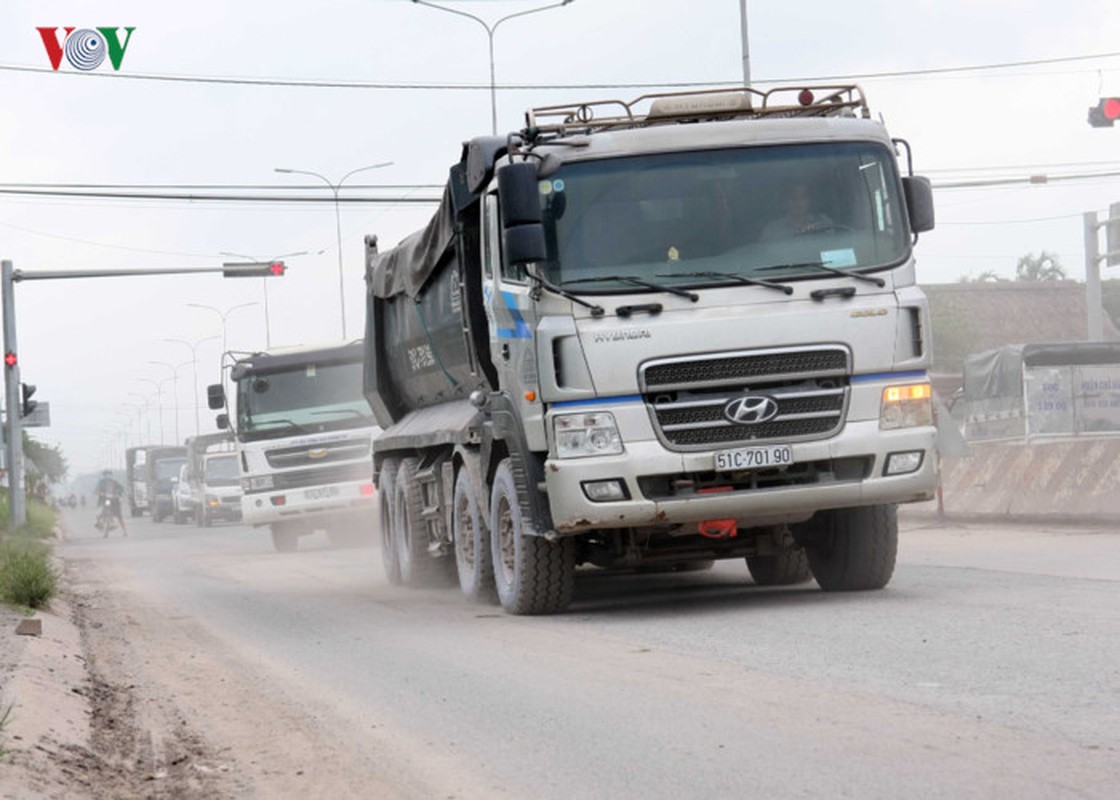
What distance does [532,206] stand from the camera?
11398 mm

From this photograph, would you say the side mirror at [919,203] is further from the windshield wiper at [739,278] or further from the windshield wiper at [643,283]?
the windshield wiper at [643,283]

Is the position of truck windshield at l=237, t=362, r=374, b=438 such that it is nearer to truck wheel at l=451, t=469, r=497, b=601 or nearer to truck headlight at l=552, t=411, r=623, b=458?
truck wheel at l=451, t=469, r=497, b=601

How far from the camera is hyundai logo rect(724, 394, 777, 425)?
11508mm

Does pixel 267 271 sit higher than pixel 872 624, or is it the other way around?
pixel 267 271

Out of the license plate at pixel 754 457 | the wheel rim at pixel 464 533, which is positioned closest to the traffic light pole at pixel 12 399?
the wheel rim at pixel 464 533

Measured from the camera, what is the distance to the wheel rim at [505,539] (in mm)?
13109

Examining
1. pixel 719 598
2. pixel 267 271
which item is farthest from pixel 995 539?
pixel 267 271

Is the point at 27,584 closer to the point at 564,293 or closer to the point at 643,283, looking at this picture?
the point at 564,293

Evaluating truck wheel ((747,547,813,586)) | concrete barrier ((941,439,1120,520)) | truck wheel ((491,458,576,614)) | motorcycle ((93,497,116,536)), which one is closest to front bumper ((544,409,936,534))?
truck wheel ((491,458,576,614))

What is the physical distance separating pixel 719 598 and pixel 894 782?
7.90 meters

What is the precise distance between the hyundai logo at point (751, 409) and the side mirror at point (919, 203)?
5.36 feet

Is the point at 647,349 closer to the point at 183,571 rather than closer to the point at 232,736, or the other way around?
the point at 232,736

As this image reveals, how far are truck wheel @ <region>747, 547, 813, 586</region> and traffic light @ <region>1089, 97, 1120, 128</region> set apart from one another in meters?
18.4

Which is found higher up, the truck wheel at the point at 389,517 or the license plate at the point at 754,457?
the license plate at the point at 754,457
